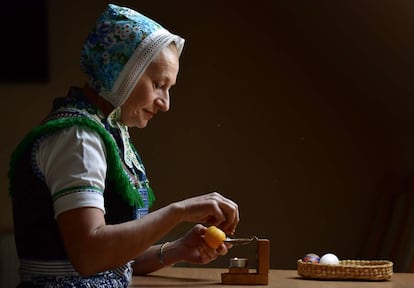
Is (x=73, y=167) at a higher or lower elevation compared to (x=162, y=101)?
lower

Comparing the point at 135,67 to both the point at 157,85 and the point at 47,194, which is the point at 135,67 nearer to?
the point at 157,85

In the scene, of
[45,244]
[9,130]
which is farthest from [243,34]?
[45,244]

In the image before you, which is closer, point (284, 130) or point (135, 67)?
point (135, 67)

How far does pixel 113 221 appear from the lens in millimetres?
1694

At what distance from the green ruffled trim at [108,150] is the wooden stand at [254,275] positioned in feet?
1.14

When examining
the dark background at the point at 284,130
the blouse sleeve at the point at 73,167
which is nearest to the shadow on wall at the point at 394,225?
the dark background at the point at 284,130

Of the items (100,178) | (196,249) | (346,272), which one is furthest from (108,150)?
(346,272)

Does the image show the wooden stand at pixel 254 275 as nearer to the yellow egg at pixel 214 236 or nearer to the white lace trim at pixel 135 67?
the yellow egg at pixel 214 236

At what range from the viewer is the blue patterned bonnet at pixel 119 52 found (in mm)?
1678

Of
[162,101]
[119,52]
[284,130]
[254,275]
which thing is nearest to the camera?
[119,52]

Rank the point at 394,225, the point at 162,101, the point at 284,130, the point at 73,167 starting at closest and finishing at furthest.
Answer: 1. the point at 73,167
2. the point at 162,101
3. the point at 394,225
4. the point at 284,130

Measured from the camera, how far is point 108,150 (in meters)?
1.61

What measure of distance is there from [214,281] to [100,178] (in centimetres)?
56

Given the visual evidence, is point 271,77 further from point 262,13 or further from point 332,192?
point 332,192
